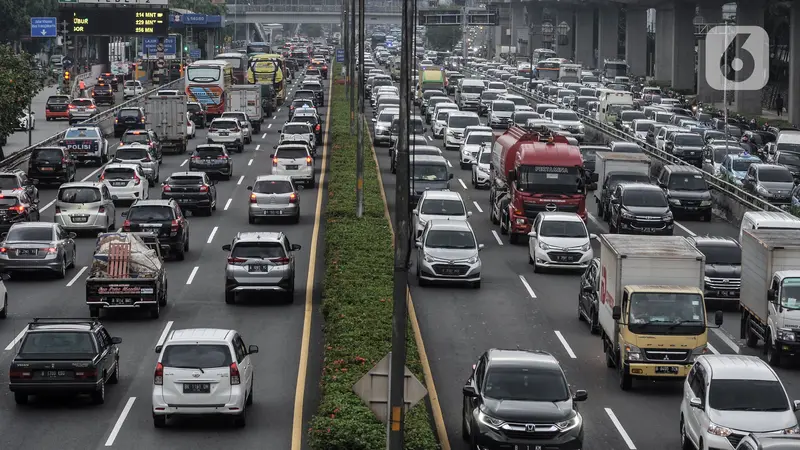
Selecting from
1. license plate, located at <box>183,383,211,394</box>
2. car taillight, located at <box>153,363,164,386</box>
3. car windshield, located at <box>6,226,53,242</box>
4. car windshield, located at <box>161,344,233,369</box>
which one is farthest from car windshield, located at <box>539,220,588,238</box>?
car taillight, located at <box>153,363,164,386</box>

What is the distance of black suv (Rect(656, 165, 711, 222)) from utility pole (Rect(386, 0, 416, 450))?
109ft

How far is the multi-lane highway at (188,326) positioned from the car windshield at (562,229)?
6039 mm

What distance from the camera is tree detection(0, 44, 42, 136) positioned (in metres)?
59.8

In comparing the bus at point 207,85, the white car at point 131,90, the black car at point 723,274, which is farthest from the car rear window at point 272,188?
the white car at point 131,90

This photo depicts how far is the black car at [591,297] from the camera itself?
31219 millimetres

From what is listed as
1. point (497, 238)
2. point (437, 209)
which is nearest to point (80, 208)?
point (437, 209)

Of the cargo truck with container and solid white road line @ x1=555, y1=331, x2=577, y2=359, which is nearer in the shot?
solid white road line @ x1=555, y1=331, x2=577, y2=359

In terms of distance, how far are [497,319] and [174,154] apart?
39937mm

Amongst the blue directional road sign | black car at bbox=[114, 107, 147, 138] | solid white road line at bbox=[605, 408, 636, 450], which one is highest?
the blue directional road sign

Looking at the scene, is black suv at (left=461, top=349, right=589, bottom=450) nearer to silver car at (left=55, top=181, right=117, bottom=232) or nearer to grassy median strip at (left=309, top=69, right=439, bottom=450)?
grassy median strip at (left=309, top=69, right=439, bottom=450)

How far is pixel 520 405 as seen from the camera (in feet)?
69.8

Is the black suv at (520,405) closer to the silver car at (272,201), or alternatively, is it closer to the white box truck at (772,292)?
the white box truck at (772,292)

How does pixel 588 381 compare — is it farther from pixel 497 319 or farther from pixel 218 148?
pixel 218 148

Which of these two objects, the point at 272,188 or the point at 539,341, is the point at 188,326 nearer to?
the point at 539,341
